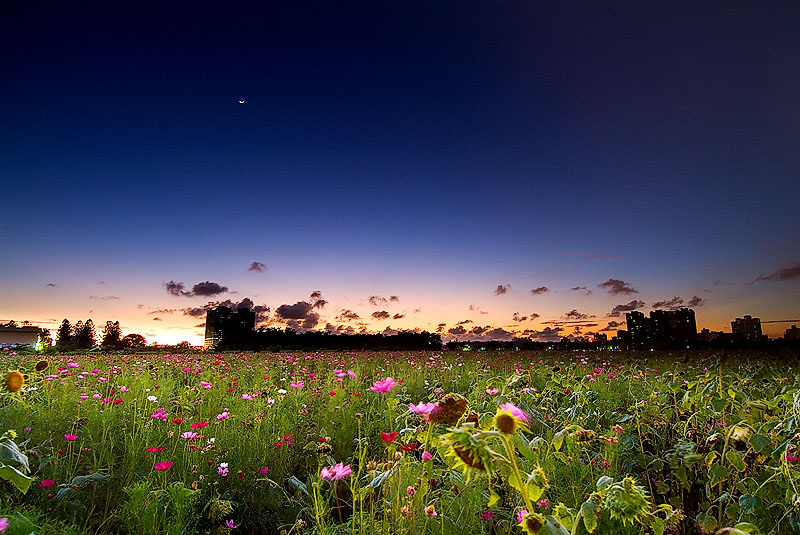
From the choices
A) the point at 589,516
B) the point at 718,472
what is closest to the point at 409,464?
the point at 589,516

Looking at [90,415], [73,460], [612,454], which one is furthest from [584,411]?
[90,415]

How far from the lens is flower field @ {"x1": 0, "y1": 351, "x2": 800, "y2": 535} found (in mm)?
1172

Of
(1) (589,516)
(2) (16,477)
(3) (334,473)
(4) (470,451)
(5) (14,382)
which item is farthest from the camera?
(5) (14,382)

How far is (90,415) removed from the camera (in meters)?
3.37

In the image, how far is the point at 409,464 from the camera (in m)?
1.87

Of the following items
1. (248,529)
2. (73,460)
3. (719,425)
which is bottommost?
(248,529)

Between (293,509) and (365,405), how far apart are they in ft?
7.55

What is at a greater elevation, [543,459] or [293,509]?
[543,459]

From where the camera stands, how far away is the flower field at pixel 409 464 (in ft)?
3.84

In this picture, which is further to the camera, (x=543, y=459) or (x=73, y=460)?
(x=73, y=460)

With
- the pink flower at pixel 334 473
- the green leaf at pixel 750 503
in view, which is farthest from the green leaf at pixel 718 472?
the pink flower at pixel 334 473

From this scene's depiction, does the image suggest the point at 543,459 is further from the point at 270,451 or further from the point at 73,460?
the point at 73,460

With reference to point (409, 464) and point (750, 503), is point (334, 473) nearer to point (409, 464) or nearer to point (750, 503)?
point (409, 464)

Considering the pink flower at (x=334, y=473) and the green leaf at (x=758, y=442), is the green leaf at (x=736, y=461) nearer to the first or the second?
the green leaf at (x=758, y=442)
